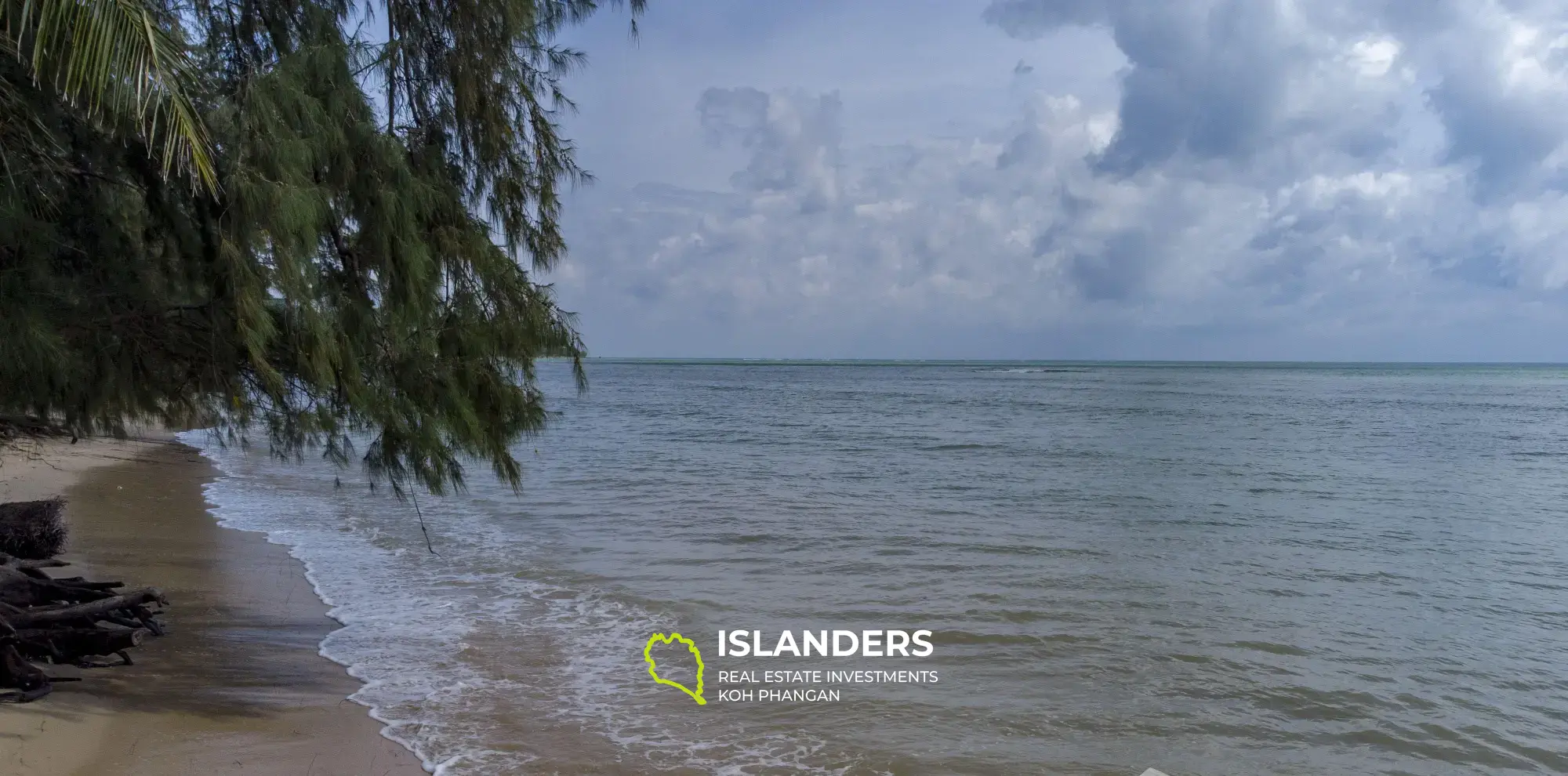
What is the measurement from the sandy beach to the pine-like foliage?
1536 millimetres

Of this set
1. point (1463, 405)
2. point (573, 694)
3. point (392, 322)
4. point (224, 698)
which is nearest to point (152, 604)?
point (224, 698)

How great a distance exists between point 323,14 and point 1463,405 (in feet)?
165

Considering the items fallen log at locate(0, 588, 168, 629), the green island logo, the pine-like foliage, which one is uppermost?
the pine-like foliage

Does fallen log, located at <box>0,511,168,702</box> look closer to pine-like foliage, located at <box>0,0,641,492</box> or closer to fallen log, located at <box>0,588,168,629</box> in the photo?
fallen log, located at <box>0,588,168,629</box>

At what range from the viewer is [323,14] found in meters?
4.81

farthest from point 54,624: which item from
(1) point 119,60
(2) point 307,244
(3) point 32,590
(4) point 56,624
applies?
(1) point 119,60

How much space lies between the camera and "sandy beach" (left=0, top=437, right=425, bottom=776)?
4867mm

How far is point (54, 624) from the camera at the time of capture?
Result: 6.01 metres

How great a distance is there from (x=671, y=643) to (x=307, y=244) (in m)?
4.44

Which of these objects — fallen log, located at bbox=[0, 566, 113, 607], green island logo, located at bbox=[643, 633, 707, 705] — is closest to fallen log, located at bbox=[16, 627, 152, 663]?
fallen log, located at bbox=[0, 566, 113, 607]

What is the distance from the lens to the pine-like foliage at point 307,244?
4.22m

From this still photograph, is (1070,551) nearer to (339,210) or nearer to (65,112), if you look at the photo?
(339,210)

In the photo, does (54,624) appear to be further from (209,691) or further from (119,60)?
(119,60)

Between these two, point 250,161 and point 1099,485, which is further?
point 1099,485
